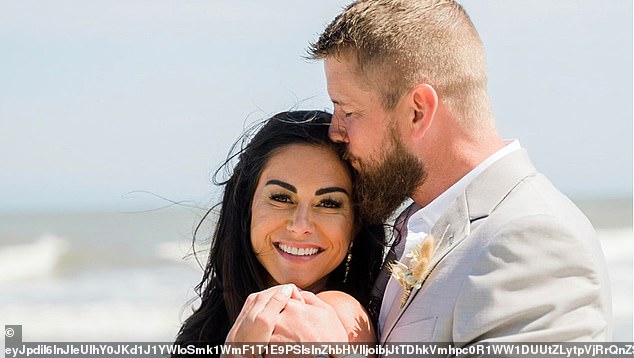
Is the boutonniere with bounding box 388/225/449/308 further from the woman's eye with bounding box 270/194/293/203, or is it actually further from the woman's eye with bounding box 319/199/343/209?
the woman's eye with bounding box 270/194/293/203

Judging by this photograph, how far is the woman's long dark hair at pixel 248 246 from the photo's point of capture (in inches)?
199

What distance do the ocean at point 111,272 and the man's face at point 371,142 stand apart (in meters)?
5.70

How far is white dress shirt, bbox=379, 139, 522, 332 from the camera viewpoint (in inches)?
171

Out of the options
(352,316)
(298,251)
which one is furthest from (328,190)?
(352,316)

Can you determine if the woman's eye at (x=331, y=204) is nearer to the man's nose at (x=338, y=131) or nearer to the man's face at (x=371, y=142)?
the man's face at (x=371, y=142)

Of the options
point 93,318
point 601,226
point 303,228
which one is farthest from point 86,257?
point 303,228

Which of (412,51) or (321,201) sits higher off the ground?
(412,51)

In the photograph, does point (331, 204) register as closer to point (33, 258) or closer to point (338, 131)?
point (338, 131)

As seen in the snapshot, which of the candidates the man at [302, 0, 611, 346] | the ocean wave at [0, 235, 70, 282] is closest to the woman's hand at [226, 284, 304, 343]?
the man at [302, 0, 611, 346]

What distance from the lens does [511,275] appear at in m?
3.91

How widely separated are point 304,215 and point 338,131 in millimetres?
395

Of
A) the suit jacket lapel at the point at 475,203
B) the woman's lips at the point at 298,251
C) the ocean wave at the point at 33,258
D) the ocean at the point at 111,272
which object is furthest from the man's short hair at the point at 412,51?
the ocean wave at the point at 33,258

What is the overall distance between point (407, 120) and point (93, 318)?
10.3 metres

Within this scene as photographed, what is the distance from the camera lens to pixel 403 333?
418 cm
